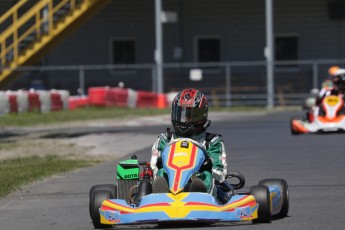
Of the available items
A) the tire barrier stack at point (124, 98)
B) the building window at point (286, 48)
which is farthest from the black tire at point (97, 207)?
the building window at point (286, 48)

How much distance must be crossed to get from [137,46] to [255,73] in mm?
5438

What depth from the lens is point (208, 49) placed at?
3944 centimetres

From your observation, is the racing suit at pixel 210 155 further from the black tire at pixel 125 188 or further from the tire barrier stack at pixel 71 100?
the tire barrier stack at pixel 71 100

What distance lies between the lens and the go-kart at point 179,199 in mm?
8297

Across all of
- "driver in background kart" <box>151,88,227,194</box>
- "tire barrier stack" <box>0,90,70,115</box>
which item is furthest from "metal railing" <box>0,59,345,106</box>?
"driver in background kart" <box>151,88,227,194</box>

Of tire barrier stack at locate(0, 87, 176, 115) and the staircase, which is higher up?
the staircase

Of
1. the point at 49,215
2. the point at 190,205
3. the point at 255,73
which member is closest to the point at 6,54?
the point at 255,73

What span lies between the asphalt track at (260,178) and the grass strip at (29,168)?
0.82ft

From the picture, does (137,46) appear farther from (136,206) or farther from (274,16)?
(136,206)

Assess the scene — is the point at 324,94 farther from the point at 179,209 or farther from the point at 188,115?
the point at 179,209

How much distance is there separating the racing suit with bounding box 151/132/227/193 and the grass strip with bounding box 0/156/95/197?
3.39m

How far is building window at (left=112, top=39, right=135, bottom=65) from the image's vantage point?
39906mm

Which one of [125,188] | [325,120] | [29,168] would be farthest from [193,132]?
[325,120]

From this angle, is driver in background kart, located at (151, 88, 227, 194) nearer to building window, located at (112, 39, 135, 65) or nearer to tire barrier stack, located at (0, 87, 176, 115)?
tire barrier stack, located at (0, 87, 176, 115)
